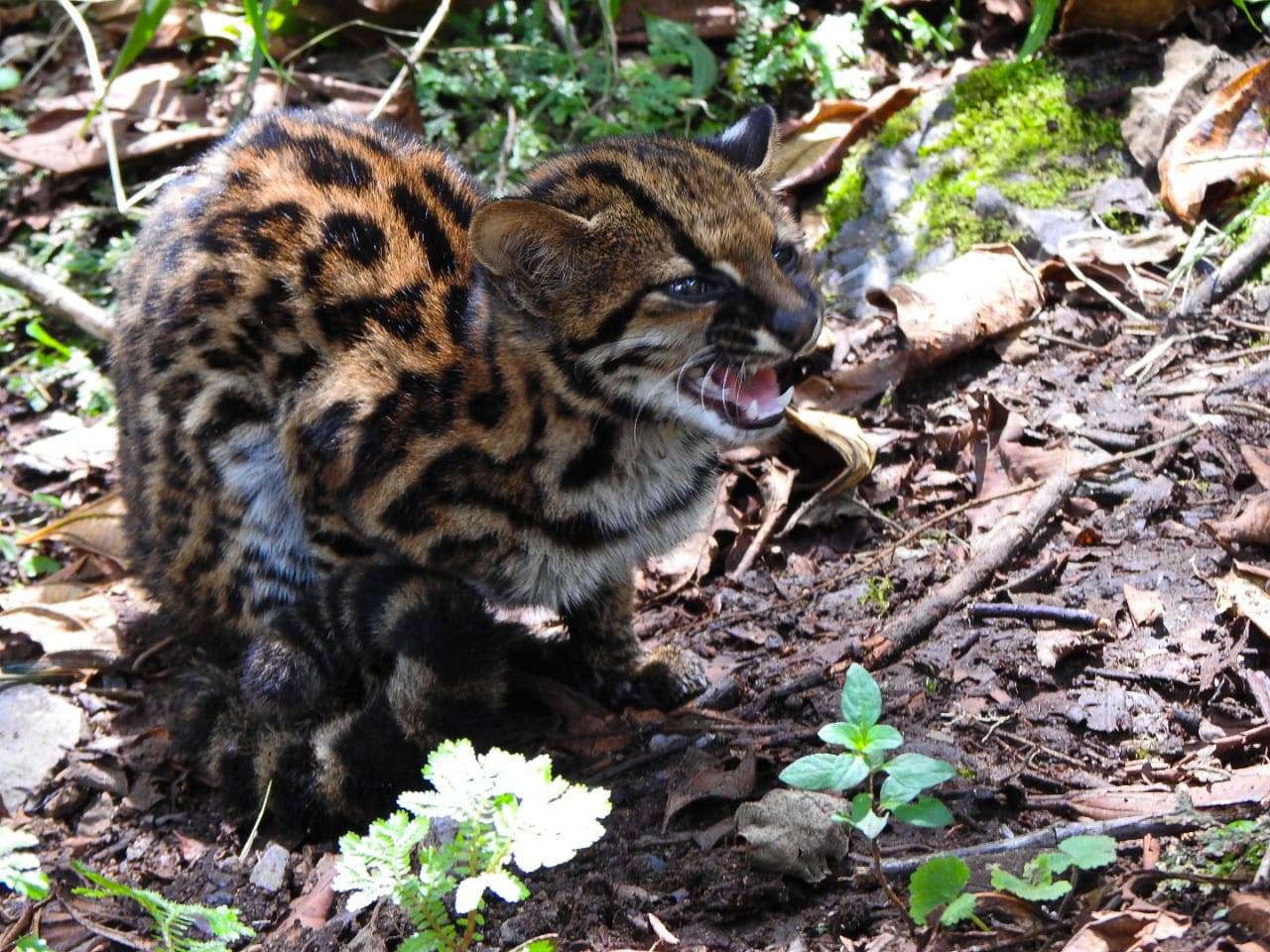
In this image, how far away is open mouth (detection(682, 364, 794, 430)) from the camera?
12.9 ft

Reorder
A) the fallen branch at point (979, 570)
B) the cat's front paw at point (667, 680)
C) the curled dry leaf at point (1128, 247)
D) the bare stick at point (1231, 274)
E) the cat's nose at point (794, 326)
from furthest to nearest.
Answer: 1. the curled dry leaf at point (1128, 247)
2. the bare stick at point (1231, 274)
3. the cat's front paw at point (667, 680)
4. the fallen branch at point (979, 570)
5. the cat's nose at point (794, 326)

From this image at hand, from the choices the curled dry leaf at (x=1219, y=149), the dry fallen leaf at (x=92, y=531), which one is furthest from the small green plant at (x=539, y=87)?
the dry fallen leaf at (x=92, y=531)

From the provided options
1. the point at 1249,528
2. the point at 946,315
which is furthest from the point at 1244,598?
the point at 946,315

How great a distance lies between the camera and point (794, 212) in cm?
650

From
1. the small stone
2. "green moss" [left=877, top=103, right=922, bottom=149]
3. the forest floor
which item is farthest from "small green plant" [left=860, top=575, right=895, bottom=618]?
"green moss" [left=877, top=103, right=922, bottom=149]

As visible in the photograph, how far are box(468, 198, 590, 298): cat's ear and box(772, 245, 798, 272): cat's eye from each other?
61 cm

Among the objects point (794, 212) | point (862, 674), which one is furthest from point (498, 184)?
point (862, 674)

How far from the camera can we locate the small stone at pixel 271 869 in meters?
4.00

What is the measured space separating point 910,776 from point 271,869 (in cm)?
216

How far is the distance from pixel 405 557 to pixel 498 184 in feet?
9.05

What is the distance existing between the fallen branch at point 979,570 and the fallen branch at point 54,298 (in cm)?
428

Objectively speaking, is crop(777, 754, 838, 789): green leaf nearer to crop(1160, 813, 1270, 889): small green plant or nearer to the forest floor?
the forest floor

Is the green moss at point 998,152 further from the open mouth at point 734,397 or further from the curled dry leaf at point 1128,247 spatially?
the open mouth at point 734,397

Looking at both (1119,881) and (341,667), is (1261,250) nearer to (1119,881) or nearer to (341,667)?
(1119,881)
